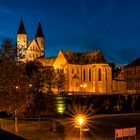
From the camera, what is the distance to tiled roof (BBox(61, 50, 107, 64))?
14412cm

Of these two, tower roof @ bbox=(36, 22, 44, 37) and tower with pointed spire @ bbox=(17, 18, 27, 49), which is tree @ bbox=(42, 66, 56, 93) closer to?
tower with pointed spire @ bbox=(17, 18, 27, 49)

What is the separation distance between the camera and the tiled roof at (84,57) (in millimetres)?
144125

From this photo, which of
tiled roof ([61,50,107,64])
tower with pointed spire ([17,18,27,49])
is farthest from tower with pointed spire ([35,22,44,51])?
tiled roof ([61,50,107,64])

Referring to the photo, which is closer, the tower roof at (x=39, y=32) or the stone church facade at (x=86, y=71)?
the stone church facade at (x=86, y=71)

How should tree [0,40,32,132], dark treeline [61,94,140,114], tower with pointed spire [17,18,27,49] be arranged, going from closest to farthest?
tree [0,40,32,132] → dark treeline [61,94,140,114] → tower with pointed spire [17,18,27,49]

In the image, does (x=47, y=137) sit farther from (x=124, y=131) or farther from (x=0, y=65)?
(x=124, y=131)

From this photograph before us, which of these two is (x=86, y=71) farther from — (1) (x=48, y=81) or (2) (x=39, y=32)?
(1) (x=48, y=81)

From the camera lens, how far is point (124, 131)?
2733cm

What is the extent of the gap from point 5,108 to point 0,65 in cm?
441

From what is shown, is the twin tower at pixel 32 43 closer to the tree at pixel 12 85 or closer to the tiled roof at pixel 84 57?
the tiled roof at pixel 84 57

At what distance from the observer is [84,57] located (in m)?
148

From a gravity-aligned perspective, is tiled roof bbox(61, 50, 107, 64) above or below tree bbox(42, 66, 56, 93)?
above

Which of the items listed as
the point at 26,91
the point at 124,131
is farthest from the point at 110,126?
the point at 124,131

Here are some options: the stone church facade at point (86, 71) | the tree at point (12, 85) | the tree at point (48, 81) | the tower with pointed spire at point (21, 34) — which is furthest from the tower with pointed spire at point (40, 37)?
the tree at point (12, 85)
